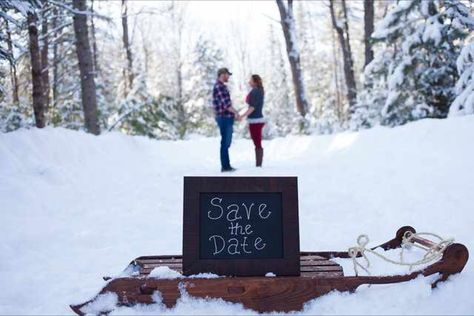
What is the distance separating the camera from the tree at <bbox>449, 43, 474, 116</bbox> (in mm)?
7355

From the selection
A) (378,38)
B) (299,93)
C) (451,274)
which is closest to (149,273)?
(451,274)

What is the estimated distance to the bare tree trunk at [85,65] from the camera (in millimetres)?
11320

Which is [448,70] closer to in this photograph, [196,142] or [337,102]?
[196,142]

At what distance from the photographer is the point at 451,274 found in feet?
9.10

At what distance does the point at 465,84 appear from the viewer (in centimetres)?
814

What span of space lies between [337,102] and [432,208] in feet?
117

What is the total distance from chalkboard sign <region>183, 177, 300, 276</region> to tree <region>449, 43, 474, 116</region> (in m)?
5.73

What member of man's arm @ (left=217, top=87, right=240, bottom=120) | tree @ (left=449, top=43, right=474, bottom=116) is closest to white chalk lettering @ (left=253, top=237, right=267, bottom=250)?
man's arm @ (left=217, top=87, right=240, bottom=120)

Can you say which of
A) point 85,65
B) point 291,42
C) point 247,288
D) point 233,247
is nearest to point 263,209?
point 233,247

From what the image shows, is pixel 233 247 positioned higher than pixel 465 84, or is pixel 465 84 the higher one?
pixel 465 84

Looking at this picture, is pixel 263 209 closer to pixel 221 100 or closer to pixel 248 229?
pixel 248 229

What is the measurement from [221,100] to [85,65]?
4979mm

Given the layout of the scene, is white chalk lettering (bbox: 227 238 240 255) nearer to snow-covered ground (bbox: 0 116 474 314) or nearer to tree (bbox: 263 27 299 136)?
snow-covered ground (bbox: 0 116 474 314)

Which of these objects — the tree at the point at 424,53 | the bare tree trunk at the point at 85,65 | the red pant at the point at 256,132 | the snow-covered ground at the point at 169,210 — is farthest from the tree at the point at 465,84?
the bare tree trunk at the point at 85,65
